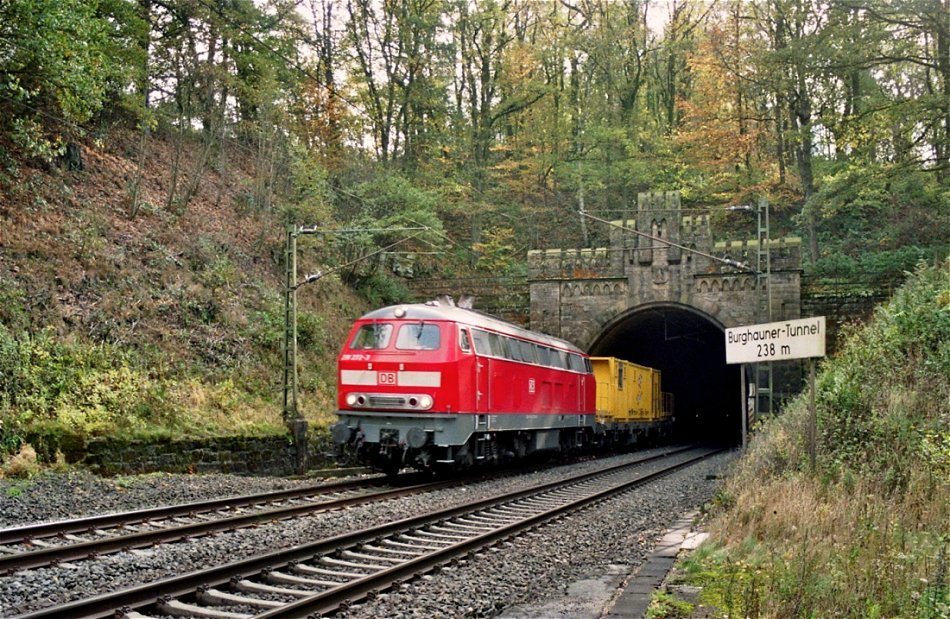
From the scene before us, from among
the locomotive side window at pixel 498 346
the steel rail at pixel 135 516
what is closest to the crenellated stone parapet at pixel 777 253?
the locomotive side window at pixel 498 346

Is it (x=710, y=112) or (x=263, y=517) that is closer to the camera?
(x=263, y=517)

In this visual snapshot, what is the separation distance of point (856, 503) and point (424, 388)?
8133 millimetres

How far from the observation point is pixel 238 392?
1872cm

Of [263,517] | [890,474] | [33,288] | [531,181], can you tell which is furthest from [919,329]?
[531,181]

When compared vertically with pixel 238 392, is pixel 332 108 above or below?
above

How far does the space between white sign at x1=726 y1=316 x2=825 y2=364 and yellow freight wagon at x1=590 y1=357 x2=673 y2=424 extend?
12.8 meters

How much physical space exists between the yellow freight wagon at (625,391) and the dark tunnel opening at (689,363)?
1672 millimetres

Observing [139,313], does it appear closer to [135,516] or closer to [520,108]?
[135,516]

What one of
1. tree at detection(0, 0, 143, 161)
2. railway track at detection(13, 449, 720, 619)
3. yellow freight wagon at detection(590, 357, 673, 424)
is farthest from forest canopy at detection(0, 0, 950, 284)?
railway track at detection(13, 449, 720, 619)

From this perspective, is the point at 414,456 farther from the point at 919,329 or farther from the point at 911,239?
the point at 911,239

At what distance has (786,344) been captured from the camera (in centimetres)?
1032

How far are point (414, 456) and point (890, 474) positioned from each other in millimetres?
8383

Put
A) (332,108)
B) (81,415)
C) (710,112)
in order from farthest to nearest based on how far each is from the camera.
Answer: (710,112), (332,108), (81,415)

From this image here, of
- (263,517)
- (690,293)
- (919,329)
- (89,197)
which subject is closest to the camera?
(263,517)
